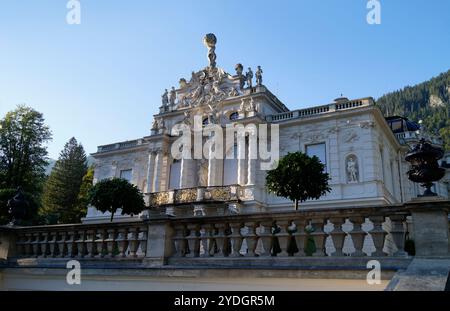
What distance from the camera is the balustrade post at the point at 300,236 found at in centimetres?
705

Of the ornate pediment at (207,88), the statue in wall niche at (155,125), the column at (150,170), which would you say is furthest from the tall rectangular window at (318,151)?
the statue in wall niche at (155,125)

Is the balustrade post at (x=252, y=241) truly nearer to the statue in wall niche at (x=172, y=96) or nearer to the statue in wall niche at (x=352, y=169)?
the statue in wall niche at (x=352, y=169)

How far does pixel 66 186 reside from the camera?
56.7 m

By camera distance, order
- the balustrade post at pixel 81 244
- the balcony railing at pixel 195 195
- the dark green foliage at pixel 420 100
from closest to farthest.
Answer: the balustrade post at pixel 81 244, the balcony railing at pixel 195 195, the dark green foliage at pixel 420 100

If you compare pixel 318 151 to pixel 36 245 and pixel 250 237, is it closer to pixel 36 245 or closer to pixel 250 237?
pixel 36 245

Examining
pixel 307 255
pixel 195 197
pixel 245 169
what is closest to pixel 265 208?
→ pixel 245 169

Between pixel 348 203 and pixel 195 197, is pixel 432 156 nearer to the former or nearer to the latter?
pixel 348 203

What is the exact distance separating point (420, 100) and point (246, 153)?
14292cm

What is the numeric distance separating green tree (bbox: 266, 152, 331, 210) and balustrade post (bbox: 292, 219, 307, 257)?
11693mm

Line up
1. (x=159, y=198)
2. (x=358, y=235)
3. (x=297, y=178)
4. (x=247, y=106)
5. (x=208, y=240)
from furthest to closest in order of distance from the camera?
(x=159, y=198)
(x=247, y=106)
(x=297, y=178)
(x=208, y=240)
(x=358, y=235)

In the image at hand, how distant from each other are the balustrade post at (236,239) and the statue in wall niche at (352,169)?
769 inches

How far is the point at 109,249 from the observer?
9.17 m

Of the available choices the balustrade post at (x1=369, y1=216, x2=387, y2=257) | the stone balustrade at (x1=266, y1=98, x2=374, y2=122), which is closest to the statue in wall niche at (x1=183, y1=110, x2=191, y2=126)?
the stone balustrade at (x1=266, y1=98, x2=374, y2=122)

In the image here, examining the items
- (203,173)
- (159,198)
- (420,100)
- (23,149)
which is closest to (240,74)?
(203,173)
